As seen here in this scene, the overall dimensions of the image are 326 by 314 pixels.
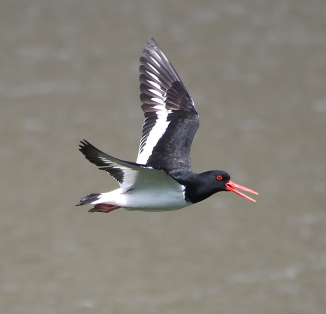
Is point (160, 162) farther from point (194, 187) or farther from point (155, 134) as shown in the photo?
point (194, 187)

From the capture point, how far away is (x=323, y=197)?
66.8 feet

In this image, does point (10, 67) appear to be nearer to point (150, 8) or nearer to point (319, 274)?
point (150, 8)

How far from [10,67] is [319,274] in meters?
9.04

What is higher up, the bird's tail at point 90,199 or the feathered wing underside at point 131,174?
the feathered wing underside at point 131,174

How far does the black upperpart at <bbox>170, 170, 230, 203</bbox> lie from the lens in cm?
1010

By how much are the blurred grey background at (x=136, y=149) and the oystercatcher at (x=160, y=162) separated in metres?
6.89

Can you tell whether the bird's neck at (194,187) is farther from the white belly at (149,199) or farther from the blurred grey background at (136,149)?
the blurred grey background at (136,149)

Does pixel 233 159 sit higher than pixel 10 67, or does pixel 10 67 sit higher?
pixel 10 67

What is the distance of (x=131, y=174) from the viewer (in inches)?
389

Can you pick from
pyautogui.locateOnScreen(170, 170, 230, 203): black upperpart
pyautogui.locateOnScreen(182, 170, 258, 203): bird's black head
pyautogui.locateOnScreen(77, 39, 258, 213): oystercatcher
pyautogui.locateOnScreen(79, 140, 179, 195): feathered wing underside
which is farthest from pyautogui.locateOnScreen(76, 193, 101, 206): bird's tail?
pyautogui.locateOnScreen(182, 170, 258, 203): bird's black head

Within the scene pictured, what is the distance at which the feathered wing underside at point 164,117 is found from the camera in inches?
429

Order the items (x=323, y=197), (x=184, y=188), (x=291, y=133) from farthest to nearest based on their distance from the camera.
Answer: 1. (x=291, y=133)
2. (x=323, y=197)
3. (x=184, y=188)

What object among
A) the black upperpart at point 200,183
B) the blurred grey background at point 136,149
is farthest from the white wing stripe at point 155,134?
the blurred grey background at point 136,149

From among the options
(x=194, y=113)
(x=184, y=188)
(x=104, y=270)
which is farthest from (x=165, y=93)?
(x=104, y=270)
